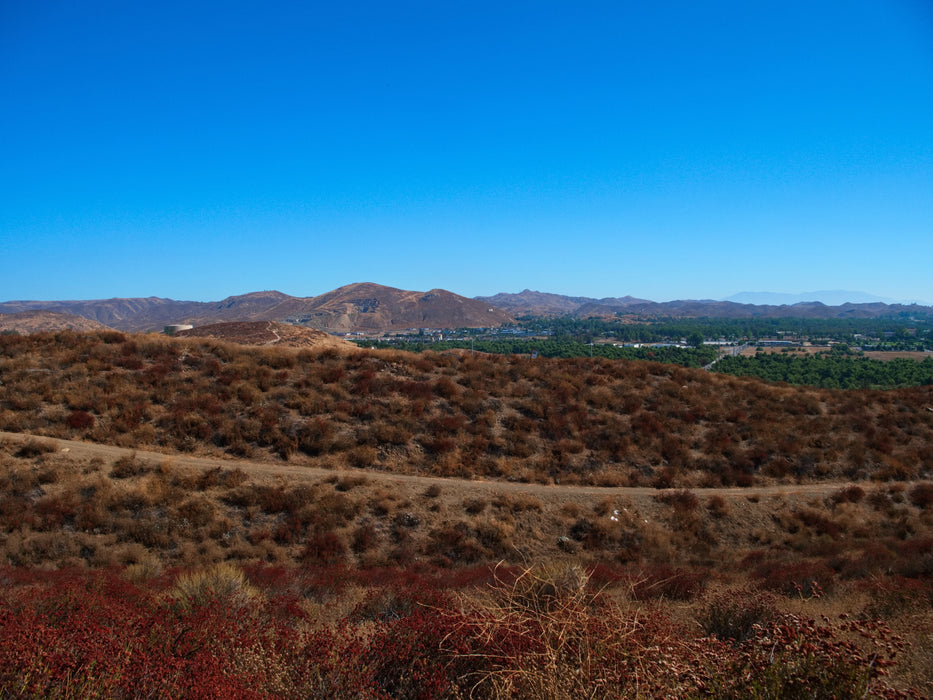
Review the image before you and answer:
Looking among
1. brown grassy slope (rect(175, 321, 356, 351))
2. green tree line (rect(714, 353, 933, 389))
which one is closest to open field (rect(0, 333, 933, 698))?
brown grassy slope (rect(175, 321, 356, 351))

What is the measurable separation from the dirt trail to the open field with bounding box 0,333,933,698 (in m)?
0.14

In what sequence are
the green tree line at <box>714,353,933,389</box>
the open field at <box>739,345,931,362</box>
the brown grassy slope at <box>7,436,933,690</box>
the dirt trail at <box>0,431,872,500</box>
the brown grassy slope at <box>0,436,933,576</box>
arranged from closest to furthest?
the brown grassy slope at <box>7,436,933,690</box>, the brown grassy slope at <box>0,436,933,576</box>, the dirt trail at <box>0,431,872,500</box>, the green tree line at <box>714,353,933,389</box>, the open field at <box>739,345,931,362</box>

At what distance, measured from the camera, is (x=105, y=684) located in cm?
344

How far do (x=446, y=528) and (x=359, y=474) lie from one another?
3794mm

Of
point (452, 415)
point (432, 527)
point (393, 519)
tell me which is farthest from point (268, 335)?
point (432, 527)

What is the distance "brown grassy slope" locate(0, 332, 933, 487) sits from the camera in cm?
1717

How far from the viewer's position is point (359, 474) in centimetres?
1561

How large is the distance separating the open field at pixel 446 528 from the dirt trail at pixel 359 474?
0.46 feet

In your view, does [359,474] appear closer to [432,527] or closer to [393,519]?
[393,519]

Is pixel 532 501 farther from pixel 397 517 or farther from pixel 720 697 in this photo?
pixel 720 697

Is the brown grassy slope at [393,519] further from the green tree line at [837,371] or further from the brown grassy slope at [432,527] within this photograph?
the green tree line at [837,371]

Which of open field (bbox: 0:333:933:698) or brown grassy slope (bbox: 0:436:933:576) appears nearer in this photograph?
open field (bbox: 0:333:933:698)

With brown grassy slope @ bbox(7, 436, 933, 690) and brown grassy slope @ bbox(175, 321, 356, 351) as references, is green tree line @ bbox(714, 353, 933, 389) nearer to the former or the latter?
brown grassy slope @ bbox(7, 436, 933, 690)

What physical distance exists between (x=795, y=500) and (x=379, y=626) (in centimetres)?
1569
